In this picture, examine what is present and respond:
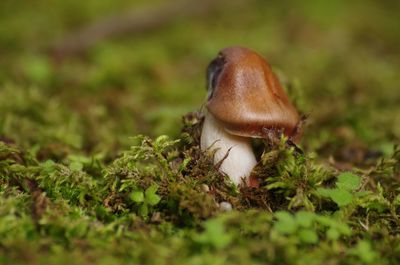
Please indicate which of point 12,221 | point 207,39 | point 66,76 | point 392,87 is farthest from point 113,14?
point 12,221

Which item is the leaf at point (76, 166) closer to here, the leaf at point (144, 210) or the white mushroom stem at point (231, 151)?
the leaf at point (144, 210)

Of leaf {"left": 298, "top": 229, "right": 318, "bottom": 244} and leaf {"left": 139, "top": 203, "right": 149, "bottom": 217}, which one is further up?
leaf {"left": 139, "top": 203, "right": 149, "bottom": 217}

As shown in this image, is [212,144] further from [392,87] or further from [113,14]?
[113,14]

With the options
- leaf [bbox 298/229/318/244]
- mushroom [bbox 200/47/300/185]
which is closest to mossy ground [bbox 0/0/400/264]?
leaf [bbox 298/229/318/244]

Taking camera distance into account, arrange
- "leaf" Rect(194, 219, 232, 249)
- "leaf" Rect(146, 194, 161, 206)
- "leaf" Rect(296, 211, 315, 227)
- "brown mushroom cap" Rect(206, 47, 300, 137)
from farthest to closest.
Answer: "brown mushroom cap" Rect(206, 47, 300, 137) < "leaf" Rect(146, 194, 161, 206) < "leaf" Rect(296, 211, 315, 227) < "leaf" Rect(194, 219, 232, 249)

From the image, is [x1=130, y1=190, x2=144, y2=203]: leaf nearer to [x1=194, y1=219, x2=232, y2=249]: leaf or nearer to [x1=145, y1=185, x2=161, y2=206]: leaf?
[x1=145, y1=185, x2=161, y2=206]: leaf

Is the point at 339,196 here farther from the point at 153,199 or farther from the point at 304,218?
the point at 153,199
